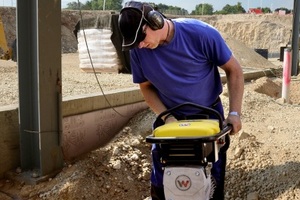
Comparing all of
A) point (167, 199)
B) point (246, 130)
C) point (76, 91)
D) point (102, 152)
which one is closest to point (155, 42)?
point (167, 199)

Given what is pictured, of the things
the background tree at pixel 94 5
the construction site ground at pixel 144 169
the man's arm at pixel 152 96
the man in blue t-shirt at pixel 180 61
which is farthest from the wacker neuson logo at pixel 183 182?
the background tree at pixel 94 5

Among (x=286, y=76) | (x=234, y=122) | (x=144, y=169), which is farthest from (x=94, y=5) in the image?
(x=234, y=122)

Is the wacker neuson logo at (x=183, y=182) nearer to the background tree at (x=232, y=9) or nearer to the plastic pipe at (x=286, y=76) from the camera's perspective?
the plastic pipe at (x=286, y=76)

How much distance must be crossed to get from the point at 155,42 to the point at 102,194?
2.25 metres

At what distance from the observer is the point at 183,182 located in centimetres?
232

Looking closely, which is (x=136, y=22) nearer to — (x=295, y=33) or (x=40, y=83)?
(x=40, y=83)

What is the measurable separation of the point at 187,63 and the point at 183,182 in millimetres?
807

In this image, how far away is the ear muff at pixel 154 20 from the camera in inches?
99.0

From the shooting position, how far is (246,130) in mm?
5289

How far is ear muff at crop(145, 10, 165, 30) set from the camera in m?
2.51

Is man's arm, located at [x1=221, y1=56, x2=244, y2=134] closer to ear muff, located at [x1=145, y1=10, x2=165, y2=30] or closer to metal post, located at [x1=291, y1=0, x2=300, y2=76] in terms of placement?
ear muff, located at [x1=145, y1=10, x2=165, y2=30]

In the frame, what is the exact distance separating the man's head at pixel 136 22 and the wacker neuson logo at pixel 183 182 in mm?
831

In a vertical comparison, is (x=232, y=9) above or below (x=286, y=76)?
above

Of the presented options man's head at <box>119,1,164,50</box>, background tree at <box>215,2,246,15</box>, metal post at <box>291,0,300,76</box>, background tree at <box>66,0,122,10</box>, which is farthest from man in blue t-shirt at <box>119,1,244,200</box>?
background tree at <box>215,2,246,15</box>
